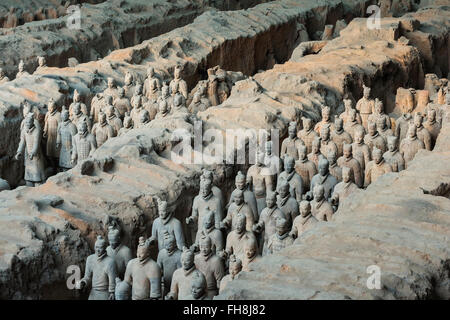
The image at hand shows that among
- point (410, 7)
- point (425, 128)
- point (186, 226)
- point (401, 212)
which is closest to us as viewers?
point (401, 212)

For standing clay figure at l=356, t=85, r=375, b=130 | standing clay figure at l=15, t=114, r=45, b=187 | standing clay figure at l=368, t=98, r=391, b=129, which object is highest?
standing clay figure at l=368, t=98, r=391, b=129

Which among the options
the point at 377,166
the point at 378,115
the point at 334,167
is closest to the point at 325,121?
the point at 378,115

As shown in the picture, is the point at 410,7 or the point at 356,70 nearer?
the point at 356,70

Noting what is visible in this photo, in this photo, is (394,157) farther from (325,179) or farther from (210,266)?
(210,266)

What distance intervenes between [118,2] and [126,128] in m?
8.35

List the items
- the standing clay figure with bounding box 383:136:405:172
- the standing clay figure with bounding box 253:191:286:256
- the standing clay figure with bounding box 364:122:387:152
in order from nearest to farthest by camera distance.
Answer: the standing clay figure with bounding box 253:191:286:256, the standing clay figure with bounding box 383:136:405:172, the standing clay figure with bounding box 364:122:387:152

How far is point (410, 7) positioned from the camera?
63.0 feet

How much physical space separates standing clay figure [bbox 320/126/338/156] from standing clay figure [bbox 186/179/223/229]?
6.67 ft

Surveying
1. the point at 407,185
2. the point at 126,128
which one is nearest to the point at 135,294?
the point at 407,185

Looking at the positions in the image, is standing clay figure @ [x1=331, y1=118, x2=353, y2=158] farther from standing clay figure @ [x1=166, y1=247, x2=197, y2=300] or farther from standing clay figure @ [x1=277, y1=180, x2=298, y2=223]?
A: standing clay figure @ [x1=166, y1=247, x2=197, y2=300]

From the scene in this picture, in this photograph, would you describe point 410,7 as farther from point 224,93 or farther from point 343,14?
point 224,93

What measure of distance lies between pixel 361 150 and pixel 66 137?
11.8 ft

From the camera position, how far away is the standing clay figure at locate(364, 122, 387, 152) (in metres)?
9.78

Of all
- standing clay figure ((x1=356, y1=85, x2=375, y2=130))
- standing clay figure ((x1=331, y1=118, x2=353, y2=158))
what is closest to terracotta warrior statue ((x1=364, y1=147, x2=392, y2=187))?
standing clay figure ((x1=331, y1=118, x2=353, y2=158))
